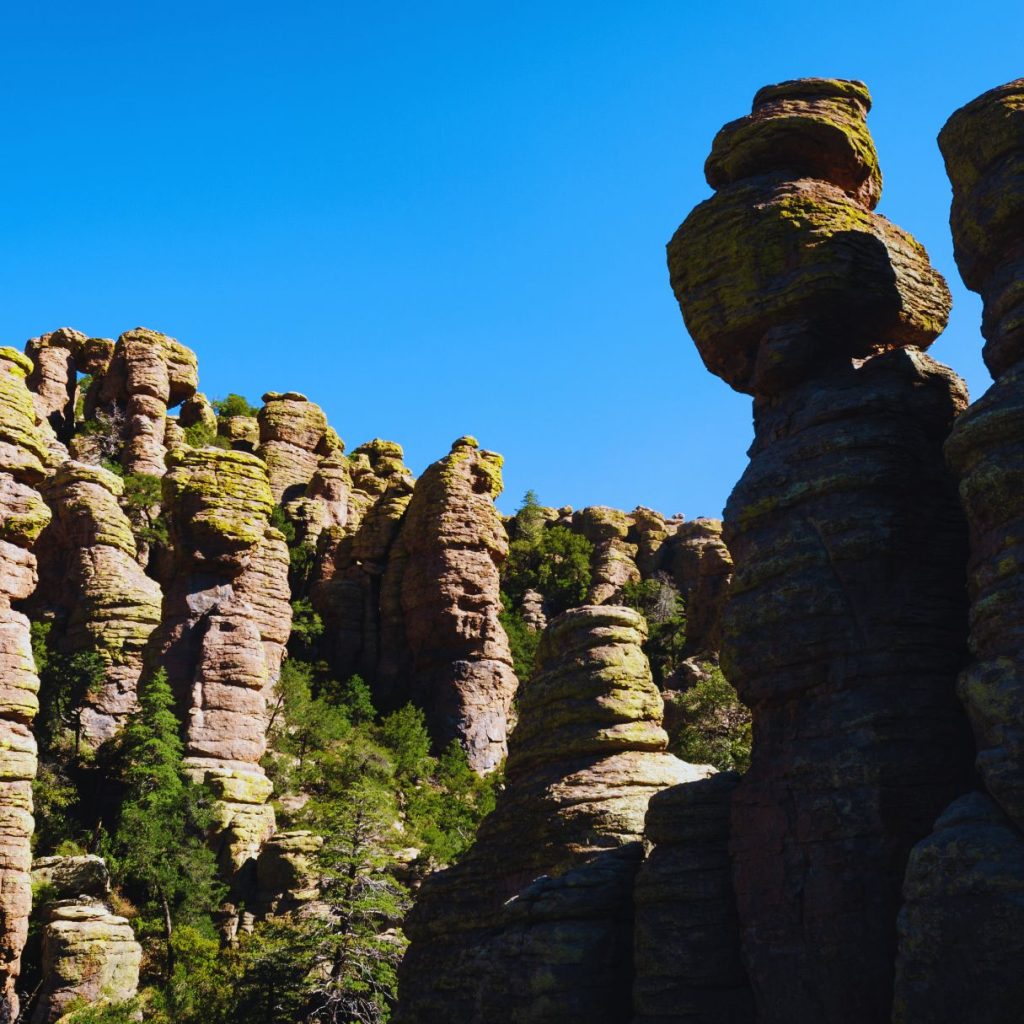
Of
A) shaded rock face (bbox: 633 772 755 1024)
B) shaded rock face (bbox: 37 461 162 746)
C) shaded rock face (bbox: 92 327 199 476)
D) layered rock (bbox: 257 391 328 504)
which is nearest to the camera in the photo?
shaded rock face (bbox: 633 772 755 1024)

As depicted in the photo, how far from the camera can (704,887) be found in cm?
1527

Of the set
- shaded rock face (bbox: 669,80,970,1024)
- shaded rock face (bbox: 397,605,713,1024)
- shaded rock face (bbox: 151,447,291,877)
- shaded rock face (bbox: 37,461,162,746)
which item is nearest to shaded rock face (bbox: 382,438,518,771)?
shaded rock face (bbox: 151,447,291,877)

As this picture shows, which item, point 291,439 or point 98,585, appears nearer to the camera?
point 98,585

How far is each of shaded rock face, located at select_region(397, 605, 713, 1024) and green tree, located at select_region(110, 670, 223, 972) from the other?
15554 millimetres

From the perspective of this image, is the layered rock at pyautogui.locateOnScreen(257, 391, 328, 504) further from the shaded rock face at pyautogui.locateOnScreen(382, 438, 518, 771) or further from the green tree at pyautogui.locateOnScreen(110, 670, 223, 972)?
the green tree at pyautogui.locateOnScreen(110, 670, 223, 972)

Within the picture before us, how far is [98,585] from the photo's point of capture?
4772 centimetres

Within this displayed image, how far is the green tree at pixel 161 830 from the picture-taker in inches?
1320

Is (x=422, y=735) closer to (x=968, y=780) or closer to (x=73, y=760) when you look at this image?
(x=73, y=760)

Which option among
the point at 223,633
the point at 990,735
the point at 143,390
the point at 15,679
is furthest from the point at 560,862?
the point at 143,390

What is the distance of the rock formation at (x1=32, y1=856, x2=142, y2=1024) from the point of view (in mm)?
29672

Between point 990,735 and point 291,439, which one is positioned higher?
point 291,439

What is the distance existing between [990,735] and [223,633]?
33599 mm

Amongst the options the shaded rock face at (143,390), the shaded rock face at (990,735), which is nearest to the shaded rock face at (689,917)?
the shaded rock face at (990,735)

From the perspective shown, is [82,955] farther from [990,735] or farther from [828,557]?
[990,735]
